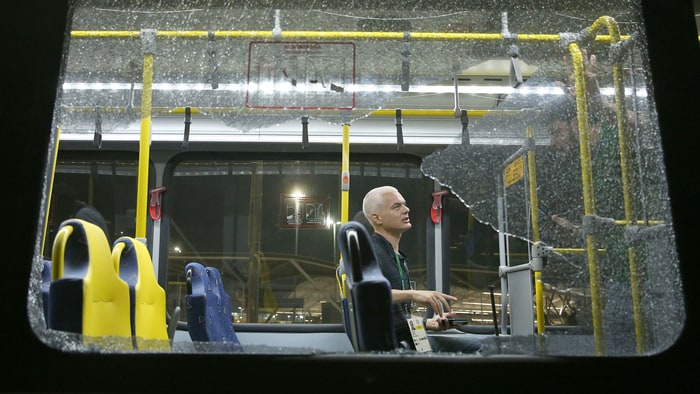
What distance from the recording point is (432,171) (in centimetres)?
242

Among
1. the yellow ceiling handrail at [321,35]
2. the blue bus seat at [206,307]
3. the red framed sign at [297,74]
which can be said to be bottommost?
the blue bus seat at [206,307]

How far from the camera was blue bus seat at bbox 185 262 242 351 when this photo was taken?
2891mm

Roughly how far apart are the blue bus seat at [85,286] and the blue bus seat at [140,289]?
248 mm

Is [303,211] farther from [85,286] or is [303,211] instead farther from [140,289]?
[85,286]

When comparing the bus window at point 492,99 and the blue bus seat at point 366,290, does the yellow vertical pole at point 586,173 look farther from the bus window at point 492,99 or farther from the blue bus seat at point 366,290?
the blue bus seat at point 366,290

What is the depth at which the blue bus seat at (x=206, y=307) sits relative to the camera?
2.89 m

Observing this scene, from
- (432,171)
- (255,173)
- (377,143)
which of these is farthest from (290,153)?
(432,171)

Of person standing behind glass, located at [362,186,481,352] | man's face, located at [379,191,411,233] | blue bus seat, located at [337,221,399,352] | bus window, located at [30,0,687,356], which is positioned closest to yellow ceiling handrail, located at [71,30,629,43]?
Answer: bus window, located at [30,0,687,356]

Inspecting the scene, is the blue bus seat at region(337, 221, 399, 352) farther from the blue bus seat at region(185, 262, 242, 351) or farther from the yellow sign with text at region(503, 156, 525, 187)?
the blue bus seat at region(185, 262, 242, 351)

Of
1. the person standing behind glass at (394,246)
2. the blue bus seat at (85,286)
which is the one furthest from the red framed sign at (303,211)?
the blue bus seat at (85,286)

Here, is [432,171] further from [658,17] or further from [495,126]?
[658,17]

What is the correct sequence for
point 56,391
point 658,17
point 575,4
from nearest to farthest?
point 56,391 → point 658,17 → point 575,4

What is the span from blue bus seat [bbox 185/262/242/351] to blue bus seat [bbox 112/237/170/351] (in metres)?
0.80

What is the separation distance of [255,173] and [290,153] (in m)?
0.30
